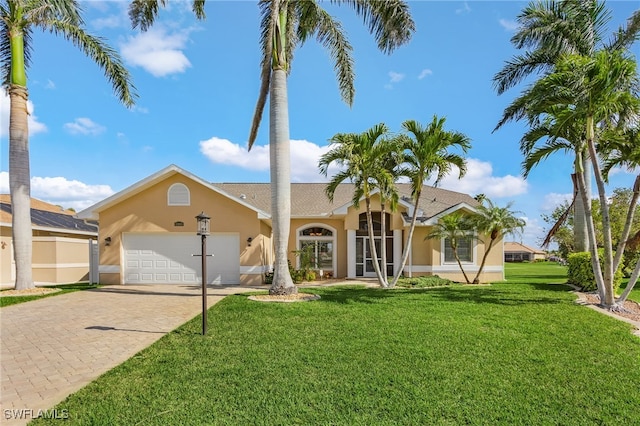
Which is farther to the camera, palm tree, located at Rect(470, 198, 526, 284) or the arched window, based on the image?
the arched window

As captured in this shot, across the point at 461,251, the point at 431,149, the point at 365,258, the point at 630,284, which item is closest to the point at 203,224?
the point at 431,149

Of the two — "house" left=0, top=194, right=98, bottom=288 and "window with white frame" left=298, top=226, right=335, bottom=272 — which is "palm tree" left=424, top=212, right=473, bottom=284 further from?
"house" left=0, top=194, right=98, bottom=288

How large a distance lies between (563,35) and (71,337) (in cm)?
1930

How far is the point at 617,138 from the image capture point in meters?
9.50

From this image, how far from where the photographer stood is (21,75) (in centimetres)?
1253

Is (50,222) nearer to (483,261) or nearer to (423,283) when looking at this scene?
(423,283)

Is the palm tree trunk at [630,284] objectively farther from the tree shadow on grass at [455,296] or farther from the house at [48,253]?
the house at [48,253]

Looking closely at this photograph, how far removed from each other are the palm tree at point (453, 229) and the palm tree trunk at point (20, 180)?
17.3 metres

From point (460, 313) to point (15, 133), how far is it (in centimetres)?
1662

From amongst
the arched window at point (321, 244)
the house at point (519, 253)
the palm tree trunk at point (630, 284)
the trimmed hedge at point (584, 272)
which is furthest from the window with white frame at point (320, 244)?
the house at point (519, 253)

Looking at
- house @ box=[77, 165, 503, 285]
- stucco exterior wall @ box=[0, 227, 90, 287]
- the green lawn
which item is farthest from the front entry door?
stucco exterior wall @ box=[0, 227, 90, 287]

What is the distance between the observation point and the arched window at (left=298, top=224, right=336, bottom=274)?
18.3 metres

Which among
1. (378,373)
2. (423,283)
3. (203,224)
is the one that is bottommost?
(423,283)

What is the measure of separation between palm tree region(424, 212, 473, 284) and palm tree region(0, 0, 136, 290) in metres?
17.4
